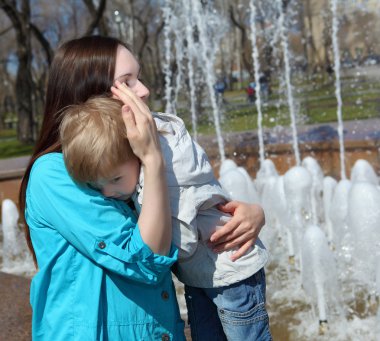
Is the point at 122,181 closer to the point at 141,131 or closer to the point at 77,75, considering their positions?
the point at 141,131

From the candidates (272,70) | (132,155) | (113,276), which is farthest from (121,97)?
(272,70)

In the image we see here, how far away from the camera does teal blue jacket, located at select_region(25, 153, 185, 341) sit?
52.3 inches

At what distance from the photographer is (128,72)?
1.52 meters

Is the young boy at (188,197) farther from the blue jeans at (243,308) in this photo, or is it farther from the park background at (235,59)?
the park background at (235,59)

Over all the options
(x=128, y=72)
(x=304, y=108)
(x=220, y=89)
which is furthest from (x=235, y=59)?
(x=128, y=72)

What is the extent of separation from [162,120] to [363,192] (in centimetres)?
247

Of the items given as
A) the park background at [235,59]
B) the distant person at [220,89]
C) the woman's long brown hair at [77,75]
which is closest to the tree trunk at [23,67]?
the park background at [235,59]

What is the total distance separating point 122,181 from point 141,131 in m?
0.14

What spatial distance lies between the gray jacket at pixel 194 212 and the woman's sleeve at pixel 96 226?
0.26 feet

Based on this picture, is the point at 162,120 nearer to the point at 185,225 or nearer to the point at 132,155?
the point at 132,155

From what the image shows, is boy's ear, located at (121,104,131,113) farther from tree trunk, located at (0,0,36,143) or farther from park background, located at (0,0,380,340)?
tree trunk, located at (0,0,36,143)

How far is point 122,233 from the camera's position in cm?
133

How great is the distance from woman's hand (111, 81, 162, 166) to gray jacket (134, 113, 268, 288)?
84 mm

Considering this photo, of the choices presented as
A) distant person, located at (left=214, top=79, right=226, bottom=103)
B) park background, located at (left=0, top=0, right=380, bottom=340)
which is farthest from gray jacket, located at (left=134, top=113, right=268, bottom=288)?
distant person, located at (left=214, top=79, right=226, bottom=103)
